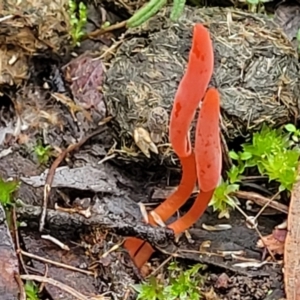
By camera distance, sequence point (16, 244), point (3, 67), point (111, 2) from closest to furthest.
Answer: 1. point (16, 244)
2. point (3, 67)
3. point (111, 2)

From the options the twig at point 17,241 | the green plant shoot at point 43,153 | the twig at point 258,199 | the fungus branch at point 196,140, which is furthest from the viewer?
the green plant shoot at point 43,153

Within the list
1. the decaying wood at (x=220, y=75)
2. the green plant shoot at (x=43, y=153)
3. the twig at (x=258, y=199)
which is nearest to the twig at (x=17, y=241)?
the green plant shoot at (x=43, y=153)

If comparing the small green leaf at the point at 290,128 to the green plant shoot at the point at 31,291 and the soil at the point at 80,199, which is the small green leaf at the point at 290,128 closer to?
the soil at the point at 80,199

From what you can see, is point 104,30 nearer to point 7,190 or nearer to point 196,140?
point 7,190

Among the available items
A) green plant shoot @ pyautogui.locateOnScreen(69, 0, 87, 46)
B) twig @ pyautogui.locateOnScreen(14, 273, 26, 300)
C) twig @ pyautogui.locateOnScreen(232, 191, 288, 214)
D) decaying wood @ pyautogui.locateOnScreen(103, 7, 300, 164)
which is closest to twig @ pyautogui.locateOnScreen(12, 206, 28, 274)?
twig @ pyautogui.locateOnScreen(14, 273, 26, 300)

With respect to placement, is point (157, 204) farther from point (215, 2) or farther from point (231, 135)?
point (215, 2)

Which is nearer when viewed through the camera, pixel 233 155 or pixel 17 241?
pixel 17 241

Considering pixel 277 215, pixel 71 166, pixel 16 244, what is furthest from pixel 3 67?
pixel 277 215

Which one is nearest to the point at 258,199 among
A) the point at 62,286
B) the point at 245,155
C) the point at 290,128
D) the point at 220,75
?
the point at 245,155

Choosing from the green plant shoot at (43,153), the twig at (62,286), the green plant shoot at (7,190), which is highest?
the green plant shoot at (7,190)
